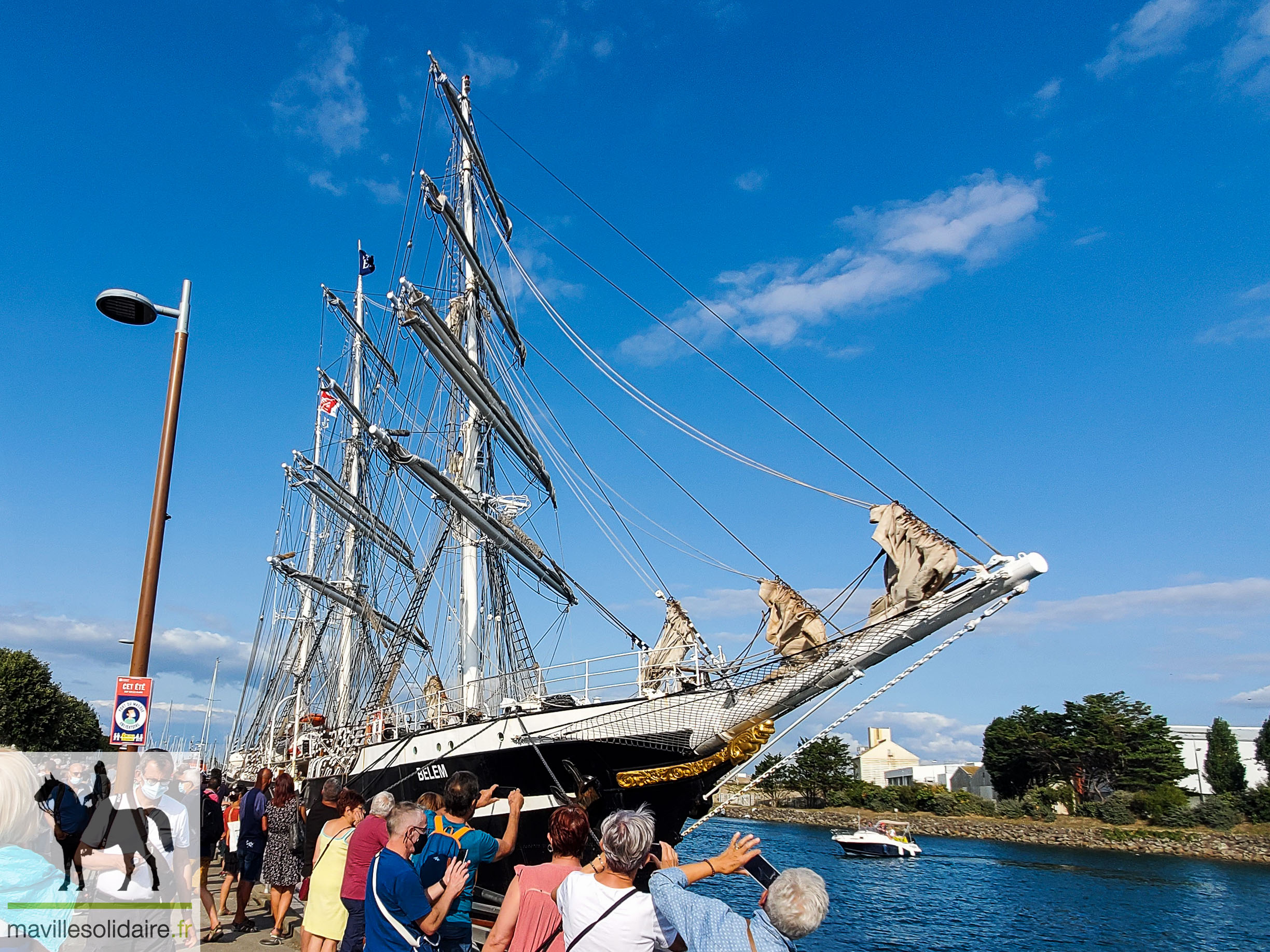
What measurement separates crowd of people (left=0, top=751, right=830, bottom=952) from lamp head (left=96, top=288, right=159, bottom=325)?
3.53 metres

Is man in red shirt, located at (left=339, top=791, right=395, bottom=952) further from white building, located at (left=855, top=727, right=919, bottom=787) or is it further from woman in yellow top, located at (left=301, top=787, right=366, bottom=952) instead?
white building, located at (left=855, top=727, right=919, bottom=787)

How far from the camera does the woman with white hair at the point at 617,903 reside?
325 centimetres

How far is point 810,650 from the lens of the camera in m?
12.7

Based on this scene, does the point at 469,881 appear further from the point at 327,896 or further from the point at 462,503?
the point at 462,503

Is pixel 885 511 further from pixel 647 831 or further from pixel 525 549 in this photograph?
pixel 525 549

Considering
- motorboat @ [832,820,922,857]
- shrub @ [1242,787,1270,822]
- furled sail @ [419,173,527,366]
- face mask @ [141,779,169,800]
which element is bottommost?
motorboat @ [832,820,922,857]

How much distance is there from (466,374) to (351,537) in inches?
804

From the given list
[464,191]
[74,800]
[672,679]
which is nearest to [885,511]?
[672,679]

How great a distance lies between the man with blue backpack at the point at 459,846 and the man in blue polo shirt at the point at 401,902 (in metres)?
0.13

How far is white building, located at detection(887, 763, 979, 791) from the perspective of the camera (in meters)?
88.6

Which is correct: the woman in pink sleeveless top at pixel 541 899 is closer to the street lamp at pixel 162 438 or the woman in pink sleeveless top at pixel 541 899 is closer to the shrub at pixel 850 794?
the street lamp at pixel 162 438

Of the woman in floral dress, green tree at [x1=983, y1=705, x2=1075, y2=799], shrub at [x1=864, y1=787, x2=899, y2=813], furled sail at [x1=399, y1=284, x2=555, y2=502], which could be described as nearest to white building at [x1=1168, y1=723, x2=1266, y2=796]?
green tree at [x1=983, y1=705, x2=1075, y2=799]

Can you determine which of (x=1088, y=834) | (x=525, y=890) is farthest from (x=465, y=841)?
(x=1088, y=834)

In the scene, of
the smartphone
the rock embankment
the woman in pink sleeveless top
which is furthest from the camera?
the rock embankment
